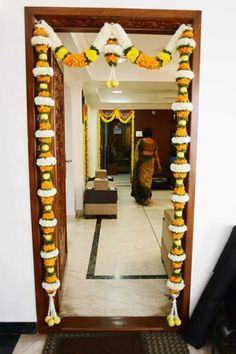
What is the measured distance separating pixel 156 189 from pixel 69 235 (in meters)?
4.68

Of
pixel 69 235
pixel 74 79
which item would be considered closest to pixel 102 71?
pixel 74 79

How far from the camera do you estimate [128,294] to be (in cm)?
287

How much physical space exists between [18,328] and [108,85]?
1.98 m

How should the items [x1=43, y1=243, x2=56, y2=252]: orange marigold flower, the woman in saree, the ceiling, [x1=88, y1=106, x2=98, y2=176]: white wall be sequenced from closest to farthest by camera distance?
[x1=43, y1=243, x2=56, y2=252]: orange marigold flower, the ceiling, the woman in saree, [x1=88, y1=106, x2=98, y2=176]: white wall

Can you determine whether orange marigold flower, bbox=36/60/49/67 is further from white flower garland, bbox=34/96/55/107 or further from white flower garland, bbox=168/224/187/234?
white flower garland, bbox=168/224/187/234

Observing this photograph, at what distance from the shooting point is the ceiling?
363 centimetres

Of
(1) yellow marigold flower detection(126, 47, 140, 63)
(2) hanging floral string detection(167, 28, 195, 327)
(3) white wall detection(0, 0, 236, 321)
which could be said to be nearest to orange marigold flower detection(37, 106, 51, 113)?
(3) white wall detection(0, 0, 236, 321)

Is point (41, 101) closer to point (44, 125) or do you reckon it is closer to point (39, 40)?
point (44, 125)

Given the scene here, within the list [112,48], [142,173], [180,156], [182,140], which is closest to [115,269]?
[180,156]

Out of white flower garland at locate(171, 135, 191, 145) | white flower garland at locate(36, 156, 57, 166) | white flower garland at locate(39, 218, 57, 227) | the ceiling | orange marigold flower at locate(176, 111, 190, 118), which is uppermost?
the ceiling

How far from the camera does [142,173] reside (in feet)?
21.4

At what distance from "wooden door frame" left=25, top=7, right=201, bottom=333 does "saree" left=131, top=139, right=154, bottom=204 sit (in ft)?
14.1

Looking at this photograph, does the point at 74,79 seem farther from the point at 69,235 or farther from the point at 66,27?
the point at 66,27

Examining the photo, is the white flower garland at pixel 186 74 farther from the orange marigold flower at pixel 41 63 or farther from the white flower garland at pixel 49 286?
the white flower garland at pixel 49 286
